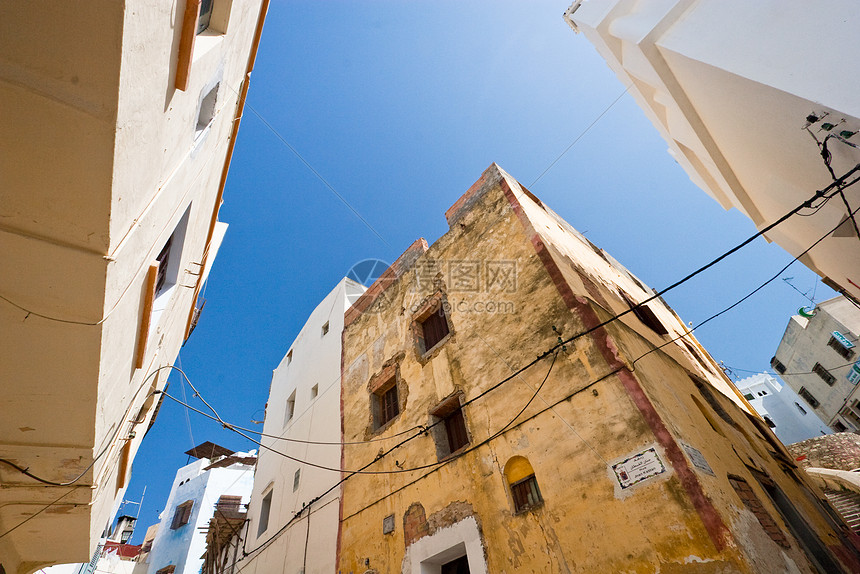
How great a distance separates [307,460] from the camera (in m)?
12.5

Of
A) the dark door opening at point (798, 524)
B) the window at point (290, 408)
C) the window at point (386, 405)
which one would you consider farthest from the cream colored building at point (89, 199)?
the window at point (290, 408)

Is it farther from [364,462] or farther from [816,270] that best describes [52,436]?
[816,270]

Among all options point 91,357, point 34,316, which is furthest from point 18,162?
point 91,357

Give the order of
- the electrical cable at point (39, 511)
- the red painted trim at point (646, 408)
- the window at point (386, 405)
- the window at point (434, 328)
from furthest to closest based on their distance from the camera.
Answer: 1. the window at point (386, 405)
2. the window at point (434, 328)
3. the electrical cable at point (39, 511)
4. the red painted trim at point (646, 408)

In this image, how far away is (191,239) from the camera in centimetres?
556

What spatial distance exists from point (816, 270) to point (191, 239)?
15860 mm

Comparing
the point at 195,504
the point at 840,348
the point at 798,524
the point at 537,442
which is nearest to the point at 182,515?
the point at 195,504

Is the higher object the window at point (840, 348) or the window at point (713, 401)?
the window at point (840, 348)

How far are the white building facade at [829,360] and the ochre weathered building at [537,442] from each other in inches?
810

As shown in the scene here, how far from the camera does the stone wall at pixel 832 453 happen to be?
63.9 feet

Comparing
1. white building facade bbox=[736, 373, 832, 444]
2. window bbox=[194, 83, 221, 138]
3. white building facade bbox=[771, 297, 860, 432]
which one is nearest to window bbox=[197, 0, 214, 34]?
window bbox=[194, 83, 221, 138]

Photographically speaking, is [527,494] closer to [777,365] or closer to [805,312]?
[805,312]

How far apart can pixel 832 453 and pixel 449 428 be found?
78.3 ft

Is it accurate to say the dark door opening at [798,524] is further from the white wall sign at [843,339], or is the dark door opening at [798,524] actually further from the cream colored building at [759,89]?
the white wall sign at [843,339]
